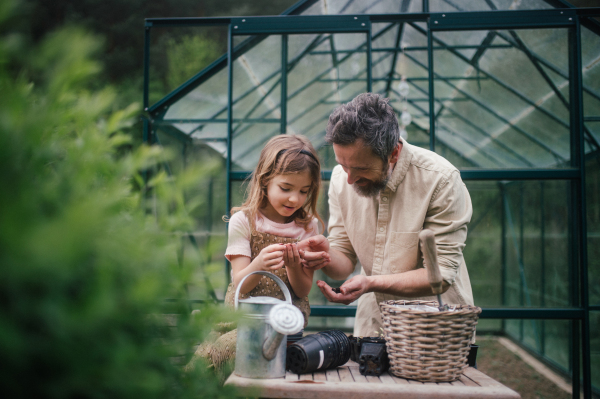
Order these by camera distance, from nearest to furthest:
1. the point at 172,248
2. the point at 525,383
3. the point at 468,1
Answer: the point at 172,248 → the point at 468,1 → the point at 525,383

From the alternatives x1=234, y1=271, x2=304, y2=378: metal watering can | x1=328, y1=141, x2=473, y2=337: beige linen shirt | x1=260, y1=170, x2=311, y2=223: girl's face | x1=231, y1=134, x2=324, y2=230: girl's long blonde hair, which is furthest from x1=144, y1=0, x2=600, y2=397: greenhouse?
x1=234, y1=271, x2=304, y2=378: metal watering can

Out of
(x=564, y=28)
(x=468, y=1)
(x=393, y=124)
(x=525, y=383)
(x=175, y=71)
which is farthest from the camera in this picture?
(x=175, y=71)

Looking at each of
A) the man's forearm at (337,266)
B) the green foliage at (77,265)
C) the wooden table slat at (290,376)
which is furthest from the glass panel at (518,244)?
the green foliage at (77,265)

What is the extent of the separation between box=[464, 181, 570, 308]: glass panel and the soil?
32.4 inches

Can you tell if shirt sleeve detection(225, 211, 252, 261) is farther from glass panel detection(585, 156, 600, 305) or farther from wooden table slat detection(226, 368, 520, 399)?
glass panel detection(585, 156, 600, 305)

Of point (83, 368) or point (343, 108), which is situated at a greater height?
point (343, 108)

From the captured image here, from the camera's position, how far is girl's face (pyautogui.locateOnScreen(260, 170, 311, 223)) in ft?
6.33

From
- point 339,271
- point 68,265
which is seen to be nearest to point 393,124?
point 339,271

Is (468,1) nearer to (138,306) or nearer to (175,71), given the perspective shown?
(138,306)

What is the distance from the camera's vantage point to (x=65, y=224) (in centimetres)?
37

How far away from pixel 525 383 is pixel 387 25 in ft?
15.7

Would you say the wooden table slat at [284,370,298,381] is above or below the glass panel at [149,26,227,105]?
below

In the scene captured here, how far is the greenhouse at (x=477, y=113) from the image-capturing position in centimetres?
354

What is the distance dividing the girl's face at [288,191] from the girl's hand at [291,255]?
0.26 m
